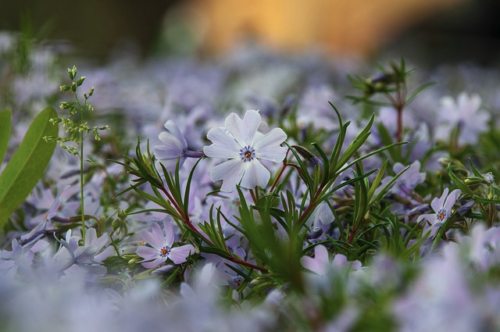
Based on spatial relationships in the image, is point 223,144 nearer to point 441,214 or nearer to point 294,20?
point 441,214

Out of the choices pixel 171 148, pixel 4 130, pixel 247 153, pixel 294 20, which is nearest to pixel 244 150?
pixel 247 153

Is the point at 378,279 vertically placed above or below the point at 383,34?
above

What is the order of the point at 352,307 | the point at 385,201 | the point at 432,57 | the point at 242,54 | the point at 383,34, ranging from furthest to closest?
the point at 383,34 → the point at 432,57 → the point at 242,54 → the point at 385,201 → the point at 352,307

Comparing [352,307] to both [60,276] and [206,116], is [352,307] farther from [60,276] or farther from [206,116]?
[206,116]

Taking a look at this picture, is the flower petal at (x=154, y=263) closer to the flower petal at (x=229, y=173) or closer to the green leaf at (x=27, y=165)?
the flower petal at (x=229, y=173)

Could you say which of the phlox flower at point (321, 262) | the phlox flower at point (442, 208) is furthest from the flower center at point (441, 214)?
the phlox flower at point (321, 262)

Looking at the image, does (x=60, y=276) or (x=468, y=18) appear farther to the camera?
(x=468, y=18)

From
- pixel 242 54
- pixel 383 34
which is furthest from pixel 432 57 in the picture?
pixel 242 54
